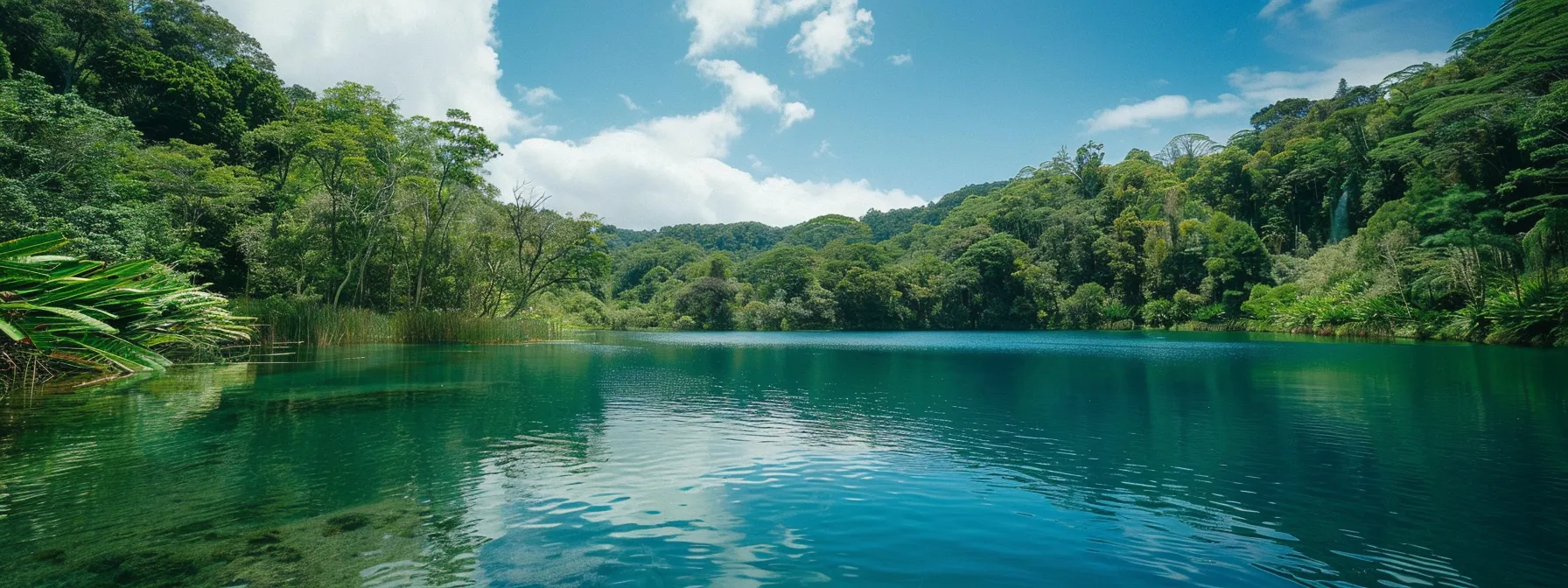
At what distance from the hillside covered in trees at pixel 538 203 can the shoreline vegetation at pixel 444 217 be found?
12cm

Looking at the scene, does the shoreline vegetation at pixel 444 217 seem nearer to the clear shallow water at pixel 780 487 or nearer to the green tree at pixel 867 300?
the clear shallow water at pixel 780 487

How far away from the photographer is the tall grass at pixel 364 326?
21844mm

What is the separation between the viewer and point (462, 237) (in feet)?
111

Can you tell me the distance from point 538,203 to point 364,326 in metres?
11.6

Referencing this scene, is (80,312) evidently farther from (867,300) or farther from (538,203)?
(867,300)

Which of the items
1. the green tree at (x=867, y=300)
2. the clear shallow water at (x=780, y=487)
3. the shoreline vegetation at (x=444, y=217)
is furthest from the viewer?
the green tree at (x=867, y=300)

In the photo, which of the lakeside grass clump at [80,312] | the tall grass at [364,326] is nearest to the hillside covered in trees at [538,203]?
the tall grass at [364,326]

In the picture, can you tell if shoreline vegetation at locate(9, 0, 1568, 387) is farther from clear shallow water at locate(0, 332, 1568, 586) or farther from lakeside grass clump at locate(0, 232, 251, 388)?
clear shallow water at locate(0, 332, 1568, 586)

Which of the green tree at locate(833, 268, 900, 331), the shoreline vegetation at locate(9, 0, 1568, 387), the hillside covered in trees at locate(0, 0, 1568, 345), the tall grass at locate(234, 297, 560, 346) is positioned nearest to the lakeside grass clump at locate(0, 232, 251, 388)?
the shoreline vegetation at locate(9, 0, 1568, 387)

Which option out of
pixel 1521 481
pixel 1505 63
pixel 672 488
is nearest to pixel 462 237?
pixel 672 488

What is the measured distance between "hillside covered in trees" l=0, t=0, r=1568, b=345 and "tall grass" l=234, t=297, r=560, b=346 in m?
2.46

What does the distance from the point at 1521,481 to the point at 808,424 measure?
25.5 feet

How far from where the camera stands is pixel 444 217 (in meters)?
32.0

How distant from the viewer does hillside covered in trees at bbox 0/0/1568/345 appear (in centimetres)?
2158
